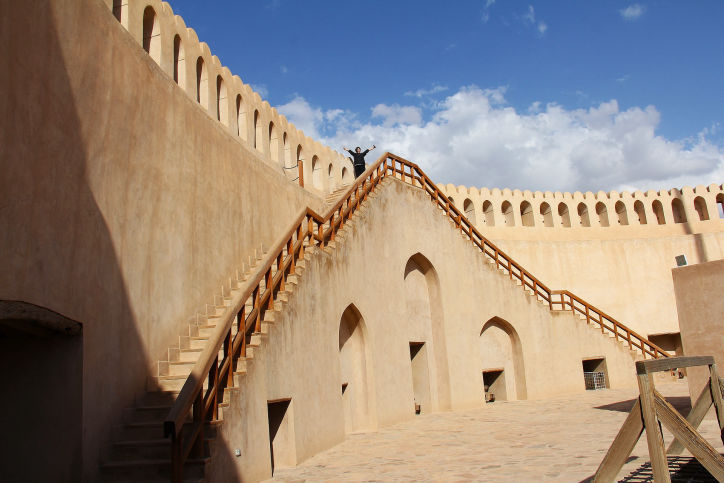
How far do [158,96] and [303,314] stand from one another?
3962mm

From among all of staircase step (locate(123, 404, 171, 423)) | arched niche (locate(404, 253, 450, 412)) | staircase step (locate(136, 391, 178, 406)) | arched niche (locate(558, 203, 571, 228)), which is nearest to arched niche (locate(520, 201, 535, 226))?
arched niche (locate(558, 203, 571, 228))

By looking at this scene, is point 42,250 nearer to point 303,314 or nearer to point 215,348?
point 215,348

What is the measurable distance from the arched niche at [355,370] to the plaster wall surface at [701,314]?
5568 millimetres

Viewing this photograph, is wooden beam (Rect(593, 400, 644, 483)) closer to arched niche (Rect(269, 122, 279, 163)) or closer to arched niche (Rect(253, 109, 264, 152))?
arched niche (Rect(253, 109, 264, 152))

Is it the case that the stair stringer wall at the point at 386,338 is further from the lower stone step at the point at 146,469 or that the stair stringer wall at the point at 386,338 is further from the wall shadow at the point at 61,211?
the wall shadow at the point at 61,211

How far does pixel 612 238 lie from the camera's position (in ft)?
85.1

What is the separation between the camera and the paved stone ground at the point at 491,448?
7075 mm

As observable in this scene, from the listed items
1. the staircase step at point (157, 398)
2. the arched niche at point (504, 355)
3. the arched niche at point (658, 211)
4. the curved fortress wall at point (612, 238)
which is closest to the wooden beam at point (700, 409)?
the staircase step at point (157, 398)

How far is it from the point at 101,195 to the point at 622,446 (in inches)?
240

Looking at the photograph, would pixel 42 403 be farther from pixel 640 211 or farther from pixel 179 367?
pixel 640 211

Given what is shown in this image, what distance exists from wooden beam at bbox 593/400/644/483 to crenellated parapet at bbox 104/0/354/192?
832 centimetres

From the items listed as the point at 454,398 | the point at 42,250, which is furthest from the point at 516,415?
the point at 42,250

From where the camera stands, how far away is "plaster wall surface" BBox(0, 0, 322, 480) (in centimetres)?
598

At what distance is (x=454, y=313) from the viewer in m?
15.3
